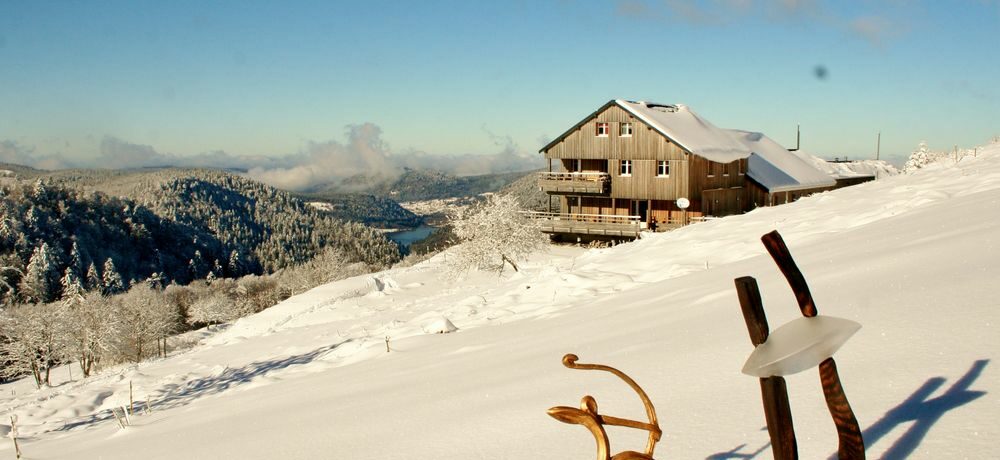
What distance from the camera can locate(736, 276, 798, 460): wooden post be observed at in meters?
1.81

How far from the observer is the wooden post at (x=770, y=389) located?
5.95ft

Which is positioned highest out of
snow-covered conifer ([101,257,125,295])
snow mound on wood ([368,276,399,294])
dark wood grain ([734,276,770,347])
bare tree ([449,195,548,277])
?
dark wood grain ([734,276,770,347])

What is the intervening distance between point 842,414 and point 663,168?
3766 cm

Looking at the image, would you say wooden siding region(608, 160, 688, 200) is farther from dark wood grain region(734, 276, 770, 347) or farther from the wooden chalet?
dark wood grain region(734, 276, 770, 347)

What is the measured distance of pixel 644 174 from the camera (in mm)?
38562

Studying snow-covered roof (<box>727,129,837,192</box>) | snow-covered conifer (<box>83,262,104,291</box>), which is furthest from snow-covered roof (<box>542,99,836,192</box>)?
snow-covered conifer (<box>83,262,104,291</box>)

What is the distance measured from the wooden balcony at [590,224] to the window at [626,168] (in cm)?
295

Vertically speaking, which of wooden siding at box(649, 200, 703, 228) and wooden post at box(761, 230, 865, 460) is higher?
wooden post at box(761, 230, 865, 460)

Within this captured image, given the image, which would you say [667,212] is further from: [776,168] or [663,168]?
[776,168]

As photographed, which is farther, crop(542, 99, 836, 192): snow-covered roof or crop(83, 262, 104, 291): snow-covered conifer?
crop(83, 262, 104, 291): snow-covered conifer

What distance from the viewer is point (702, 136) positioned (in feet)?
132

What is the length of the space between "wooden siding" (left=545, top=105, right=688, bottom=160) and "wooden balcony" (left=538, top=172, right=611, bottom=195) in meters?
1.38

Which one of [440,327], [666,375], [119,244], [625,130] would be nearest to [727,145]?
[625,130]

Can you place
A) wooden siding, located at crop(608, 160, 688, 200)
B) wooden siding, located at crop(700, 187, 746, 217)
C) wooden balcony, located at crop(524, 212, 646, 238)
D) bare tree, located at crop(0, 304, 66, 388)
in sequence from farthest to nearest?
bare tree, located at crop(0, 304, 66, 388) < wooden siding, located at crop(700, 187, 746, 217) < wooden siding, located at crop(608, 160, 688, 200) < wooden balcony, located at crop(524, 212, 646, 238)
